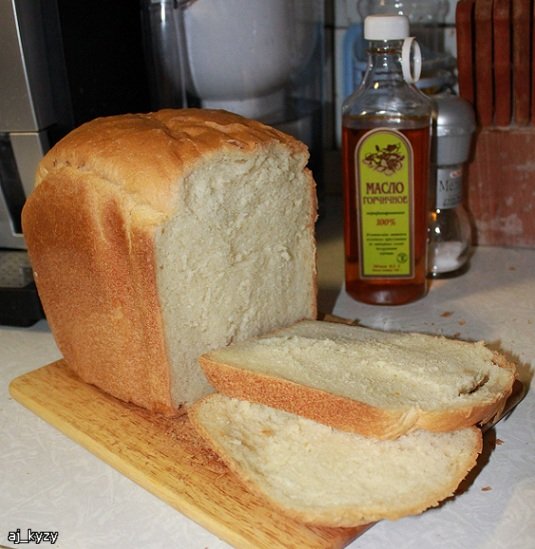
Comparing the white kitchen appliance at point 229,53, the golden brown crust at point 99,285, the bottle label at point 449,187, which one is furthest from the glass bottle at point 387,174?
the golden brown crust at point 99,285

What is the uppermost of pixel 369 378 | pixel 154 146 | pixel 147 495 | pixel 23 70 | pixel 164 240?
pixel 23 70

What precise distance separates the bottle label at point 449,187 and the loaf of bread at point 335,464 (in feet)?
2.65

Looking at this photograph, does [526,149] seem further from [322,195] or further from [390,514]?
[390,514]

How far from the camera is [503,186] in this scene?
1865 mm

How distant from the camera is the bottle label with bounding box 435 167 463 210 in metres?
1.67

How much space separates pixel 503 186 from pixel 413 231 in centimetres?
43

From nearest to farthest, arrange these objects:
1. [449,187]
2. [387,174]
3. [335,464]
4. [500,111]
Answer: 1. [335,464]
2. [387,174]
3. [449,187]
4. [500,111]

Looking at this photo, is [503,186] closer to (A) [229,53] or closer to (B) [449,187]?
(B) [449,187]

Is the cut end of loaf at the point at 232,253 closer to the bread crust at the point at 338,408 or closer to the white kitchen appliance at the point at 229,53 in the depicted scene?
the bread crust at the point at 338,408

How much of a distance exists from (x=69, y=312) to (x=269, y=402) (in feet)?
1.44

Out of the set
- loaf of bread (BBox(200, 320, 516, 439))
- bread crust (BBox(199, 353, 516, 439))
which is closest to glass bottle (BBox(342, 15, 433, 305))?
loaf of bread (BBox(200, 320, 516, 439))

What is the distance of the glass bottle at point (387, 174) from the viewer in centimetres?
149

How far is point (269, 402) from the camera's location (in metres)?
1.06

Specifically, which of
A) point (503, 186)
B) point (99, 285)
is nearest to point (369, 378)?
point (99, 285)
